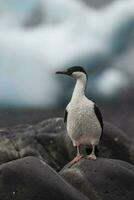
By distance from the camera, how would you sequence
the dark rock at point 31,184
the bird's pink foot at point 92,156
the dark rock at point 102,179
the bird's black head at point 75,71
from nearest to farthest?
the dark rock at point 31,184 → the dark rock at point 102,179 → the bird's pink foot at point 92,156 → the bird's black head at point 75,71

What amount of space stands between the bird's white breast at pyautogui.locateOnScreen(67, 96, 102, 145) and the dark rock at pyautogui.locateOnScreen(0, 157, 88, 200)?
277cm

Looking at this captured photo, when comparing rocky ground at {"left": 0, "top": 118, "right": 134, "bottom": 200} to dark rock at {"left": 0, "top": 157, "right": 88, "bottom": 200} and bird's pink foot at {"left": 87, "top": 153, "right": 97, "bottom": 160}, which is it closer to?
dark rock at {"left": 0, "top": 157, "right": 88, "bottom": 200}

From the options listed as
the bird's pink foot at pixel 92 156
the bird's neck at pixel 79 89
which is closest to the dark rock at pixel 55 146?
the bird's neck at pixel 79 89

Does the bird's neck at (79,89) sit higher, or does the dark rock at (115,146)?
the bird's neck at (79,89)

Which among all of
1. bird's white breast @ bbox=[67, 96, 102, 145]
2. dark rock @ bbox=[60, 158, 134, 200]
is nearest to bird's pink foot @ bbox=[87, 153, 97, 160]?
dark rock @ bbox=[60, 158, 134, 200]

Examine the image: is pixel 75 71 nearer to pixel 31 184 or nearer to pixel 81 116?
pixel 81 116

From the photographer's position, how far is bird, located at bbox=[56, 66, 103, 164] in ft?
55.6

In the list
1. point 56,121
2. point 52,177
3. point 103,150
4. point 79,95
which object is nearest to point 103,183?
point 52,177

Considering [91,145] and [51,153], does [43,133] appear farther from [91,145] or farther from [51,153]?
[91,145]

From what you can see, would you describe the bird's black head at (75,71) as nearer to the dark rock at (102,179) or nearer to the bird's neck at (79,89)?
the bird's neck at (79,89)

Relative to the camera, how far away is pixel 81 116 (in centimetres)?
1695

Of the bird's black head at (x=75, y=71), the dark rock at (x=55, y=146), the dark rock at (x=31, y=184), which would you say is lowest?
the dark rock at (x=55, y=146)

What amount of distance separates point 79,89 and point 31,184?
3.65 meters

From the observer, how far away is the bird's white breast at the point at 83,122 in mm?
16938
